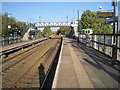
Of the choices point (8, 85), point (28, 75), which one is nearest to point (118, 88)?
point (8, 85)

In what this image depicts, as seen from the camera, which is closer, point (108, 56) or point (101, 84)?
point (101, 84)

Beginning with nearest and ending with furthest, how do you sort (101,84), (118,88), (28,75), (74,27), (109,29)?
(118,88) → (101,84) → (28,75) → (109,29) → (74,27)

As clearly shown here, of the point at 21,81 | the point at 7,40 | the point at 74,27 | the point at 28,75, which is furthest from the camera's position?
the point at 74,27

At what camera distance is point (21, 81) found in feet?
28.2

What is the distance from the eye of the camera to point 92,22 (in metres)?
51.8

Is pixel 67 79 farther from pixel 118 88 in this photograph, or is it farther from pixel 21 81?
pixel 21 81

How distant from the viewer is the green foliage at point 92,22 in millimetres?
49594

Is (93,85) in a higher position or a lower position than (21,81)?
higher

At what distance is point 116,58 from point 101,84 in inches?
189

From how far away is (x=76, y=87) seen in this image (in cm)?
583

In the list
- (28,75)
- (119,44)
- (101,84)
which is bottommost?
(28,75)

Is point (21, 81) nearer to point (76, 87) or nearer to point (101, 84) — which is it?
point (76, 87)

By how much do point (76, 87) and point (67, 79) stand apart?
43.3 inches

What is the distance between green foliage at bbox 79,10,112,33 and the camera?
49.6 meters
